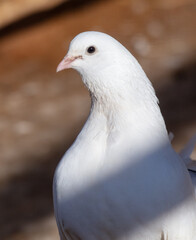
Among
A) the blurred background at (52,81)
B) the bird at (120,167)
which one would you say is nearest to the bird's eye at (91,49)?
the bird at (120,167)

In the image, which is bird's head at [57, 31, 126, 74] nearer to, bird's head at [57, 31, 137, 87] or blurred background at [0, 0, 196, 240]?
bird's head at [57, 31, 137, 87]

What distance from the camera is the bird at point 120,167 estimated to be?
2428 millimetres

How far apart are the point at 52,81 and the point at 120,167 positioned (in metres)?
4.47

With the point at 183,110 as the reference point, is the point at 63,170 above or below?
above

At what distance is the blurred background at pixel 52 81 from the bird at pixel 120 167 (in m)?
2.09

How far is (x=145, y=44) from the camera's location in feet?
23.7

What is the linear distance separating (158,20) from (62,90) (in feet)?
5.93

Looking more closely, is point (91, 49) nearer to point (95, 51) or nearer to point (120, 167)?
point (95, 51)

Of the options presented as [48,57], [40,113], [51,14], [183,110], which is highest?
[51,14]

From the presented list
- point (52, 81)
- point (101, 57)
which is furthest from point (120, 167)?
point (52, 81)

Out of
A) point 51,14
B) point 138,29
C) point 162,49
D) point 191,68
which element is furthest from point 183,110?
point 51,14

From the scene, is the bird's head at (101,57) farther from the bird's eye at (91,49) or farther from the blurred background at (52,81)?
the blurred background at (52,81)

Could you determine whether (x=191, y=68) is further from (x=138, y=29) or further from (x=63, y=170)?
(x=63, y=170)

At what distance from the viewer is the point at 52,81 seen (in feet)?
22.4
